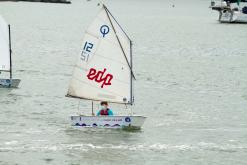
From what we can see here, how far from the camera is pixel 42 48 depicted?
11944cm

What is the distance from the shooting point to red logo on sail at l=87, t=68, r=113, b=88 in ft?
153

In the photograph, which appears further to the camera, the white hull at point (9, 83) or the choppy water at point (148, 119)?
the white hull at point (9, 83)

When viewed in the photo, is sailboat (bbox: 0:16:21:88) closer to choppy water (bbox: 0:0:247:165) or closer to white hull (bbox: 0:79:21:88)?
white hull (bbox: 0:79:21:88)

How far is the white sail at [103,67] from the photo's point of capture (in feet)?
151

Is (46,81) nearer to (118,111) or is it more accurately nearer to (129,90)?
(118,111)

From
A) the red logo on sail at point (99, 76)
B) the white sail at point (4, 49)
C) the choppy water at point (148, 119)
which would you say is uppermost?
the white sail at point (4, 49)

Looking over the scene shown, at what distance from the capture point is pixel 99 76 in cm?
4681

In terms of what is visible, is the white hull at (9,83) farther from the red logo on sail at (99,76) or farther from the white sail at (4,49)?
the red logo on sail at (99,76)

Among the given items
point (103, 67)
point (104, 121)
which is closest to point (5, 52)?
point (103, 67)

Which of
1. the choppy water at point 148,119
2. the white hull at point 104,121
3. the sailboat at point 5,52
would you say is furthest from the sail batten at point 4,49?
the white hull at point 104,121

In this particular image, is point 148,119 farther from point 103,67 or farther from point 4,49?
point 4,49

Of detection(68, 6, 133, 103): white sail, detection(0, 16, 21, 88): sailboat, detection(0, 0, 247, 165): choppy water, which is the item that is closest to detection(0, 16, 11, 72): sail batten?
detection(0, 16, 21, 88): sailboat

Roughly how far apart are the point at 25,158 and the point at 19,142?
3559 millimetres

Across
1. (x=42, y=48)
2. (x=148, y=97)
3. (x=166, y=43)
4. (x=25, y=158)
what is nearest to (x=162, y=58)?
(x=42, y=48)
